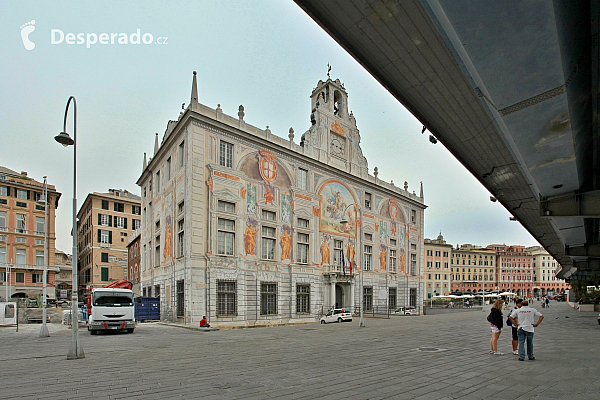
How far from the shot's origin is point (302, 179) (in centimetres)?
3659

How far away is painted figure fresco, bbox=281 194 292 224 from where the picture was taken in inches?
1336

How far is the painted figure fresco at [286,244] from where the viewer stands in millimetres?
33562

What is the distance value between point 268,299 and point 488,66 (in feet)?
92.7

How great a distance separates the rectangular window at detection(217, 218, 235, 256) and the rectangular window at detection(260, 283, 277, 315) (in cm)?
439

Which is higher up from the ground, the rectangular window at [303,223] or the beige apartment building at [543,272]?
the rectangular window at [303,223]

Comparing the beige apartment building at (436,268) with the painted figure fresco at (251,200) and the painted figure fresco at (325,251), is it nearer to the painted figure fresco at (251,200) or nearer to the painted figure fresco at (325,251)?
the painted figure fresco at (325,251)

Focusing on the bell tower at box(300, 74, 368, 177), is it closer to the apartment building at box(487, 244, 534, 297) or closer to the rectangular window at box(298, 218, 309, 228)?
the rectangular window at box(298, 218, 309, 228)

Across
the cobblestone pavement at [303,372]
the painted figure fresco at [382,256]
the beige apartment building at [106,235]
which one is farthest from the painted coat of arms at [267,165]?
the beige apartment building at [106,235]

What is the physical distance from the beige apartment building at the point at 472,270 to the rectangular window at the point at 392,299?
8109cm

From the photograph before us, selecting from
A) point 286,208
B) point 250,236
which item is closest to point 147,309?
point 250,236

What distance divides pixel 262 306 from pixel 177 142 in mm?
15036

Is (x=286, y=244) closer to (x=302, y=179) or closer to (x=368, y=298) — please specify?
(x=302, y=179)

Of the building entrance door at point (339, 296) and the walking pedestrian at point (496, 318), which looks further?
the building entrance door at point (339, 296)

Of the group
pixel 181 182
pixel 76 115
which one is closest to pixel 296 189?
pixel 181 182
